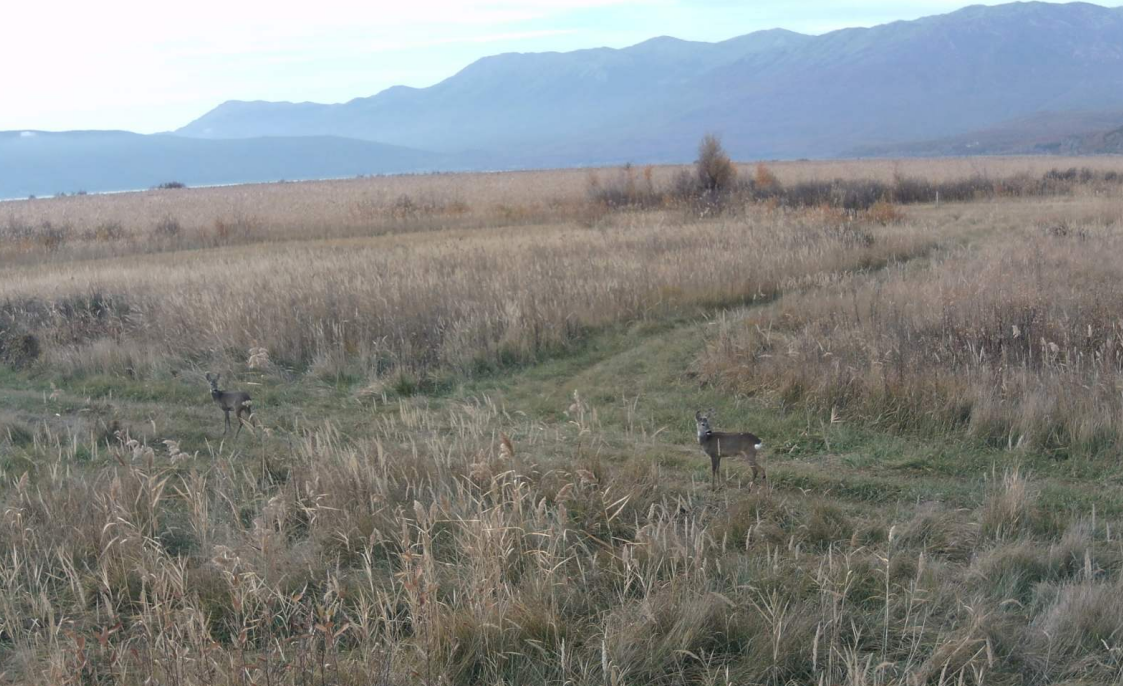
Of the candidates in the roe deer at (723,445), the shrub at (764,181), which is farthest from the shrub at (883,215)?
the roe deer at (723,445)

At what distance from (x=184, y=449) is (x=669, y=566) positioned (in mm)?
4786

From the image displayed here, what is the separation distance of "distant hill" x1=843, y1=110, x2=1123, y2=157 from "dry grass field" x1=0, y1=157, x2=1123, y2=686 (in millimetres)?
116000

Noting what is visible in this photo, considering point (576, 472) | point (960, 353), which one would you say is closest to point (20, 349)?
point (576, 472)

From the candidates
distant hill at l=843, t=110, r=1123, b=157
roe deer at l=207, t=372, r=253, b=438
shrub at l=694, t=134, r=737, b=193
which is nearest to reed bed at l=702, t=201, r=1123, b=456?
roe deer at l=207, t=372, r=253, b=438

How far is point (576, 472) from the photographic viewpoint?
5570 millimetres

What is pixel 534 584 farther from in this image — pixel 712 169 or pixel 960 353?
pixel 712 169

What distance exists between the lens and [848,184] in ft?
104

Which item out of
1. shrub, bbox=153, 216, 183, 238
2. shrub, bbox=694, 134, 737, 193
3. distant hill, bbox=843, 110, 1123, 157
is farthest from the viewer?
distant hill, bbox=843, 110, 1123, 157

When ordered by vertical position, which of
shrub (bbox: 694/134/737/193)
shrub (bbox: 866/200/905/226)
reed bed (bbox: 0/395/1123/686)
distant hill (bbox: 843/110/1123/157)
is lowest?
reed bed (bbox: 0/395/1123/686)

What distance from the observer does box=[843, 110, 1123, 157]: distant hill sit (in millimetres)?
118500

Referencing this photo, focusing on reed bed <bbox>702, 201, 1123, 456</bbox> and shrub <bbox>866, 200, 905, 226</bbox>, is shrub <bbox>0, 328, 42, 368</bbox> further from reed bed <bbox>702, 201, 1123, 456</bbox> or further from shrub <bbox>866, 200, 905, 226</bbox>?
shrub <bbox>866, 200, 905, 226</bbox>

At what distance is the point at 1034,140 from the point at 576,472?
543 ft

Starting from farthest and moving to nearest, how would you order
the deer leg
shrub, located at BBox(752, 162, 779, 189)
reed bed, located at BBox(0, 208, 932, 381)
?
shrub, located at BBox(752, 162, 779, 189)
reed bed, located at BBox(0, 208, 932, 381)
the deer leg

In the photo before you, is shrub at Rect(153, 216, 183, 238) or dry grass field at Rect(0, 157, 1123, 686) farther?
shrub at Rect(153, 216, 183, 238)
